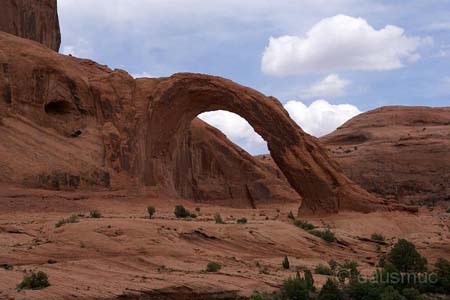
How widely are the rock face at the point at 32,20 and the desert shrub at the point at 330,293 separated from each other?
29.0 metres

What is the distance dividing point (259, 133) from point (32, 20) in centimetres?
1854

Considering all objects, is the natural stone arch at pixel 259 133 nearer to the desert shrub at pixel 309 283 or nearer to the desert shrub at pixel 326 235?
the desert shrub at pixel 326 235

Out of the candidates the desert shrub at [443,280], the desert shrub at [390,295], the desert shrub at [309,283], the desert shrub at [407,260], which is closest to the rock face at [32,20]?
the desert shrub at [407,260]

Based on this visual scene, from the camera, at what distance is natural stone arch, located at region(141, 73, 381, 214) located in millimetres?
31094

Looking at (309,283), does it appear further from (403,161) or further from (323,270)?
(403,161)

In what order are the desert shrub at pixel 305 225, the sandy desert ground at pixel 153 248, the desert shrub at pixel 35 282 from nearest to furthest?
the desert shrub at pixel 35 282 → the sandy desert ground at pixel 153 248 → the desert shrub at pixel 305 225

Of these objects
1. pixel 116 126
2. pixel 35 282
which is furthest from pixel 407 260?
pixel 116 126

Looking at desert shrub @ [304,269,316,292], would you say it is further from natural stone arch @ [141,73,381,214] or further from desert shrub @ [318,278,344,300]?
natural stone arch @ [141,73,381,214]

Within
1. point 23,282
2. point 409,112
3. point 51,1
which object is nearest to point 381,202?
point 23,282

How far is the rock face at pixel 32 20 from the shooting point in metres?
40.3

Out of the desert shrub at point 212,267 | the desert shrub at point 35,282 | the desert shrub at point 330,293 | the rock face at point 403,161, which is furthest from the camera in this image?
the rock face at point 403,161

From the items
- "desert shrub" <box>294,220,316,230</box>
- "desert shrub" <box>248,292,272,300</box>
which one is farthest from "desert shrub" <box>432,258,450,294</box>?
"desert shrub" <box>294,220,316,230</box>

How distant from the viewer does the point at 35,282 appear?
14.9 metres

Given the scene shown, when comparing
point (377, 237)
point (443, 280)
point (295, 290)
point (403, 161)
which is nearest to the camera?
point (295, 290)
